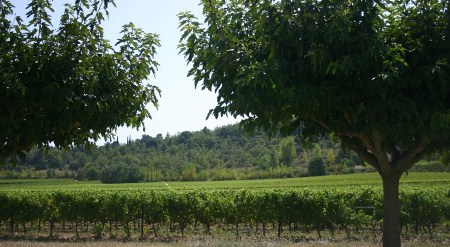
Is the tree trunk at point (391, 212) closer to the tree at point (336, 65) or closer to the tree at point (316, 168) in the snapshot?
the tree at point (336, 65)

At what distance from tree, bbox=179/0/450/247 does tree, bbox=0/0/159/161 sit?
1.57 metres

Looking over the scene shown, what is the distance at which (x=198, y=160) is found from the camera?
13562 cm

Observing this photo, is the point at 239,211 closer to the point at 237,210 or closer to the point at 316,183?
the point at 237,210

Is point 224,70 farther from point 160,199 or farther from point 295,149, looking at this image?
point 295,149

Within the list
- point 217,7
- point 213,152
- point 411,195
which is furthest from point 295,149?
point 217,7

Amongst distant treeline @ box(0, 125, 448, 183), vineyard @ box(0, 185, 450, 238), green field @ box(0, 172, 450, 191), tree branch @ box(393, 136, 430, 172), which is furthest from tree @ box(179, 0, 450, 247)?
distant treeline @ box(0, 125, 448, 183)

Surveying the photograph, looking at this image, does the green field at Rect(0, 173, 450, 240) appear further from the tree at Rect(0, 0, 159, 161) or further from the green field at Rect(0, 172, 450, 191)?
the green field at Rect(0, 172, 450, 191)

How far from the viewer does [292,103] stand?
6.23 m

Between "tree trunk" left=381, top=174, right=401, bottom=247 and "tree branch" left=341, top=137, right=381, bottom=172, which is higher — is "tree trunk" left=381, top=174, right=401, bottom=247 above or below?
below

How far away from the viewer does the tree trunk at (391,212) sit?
748cm

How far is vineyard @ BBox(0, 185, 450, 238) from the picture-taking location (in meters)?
19.5

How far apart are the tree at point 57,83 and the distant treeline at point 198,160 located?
6847 cm

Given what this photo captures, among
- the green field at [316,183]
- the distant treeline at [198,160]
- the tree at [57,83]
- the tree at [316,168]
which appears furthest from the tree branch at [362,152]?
the tree at [316,168]

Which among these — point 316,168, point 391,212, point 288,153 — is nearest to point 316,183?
point 316,168
